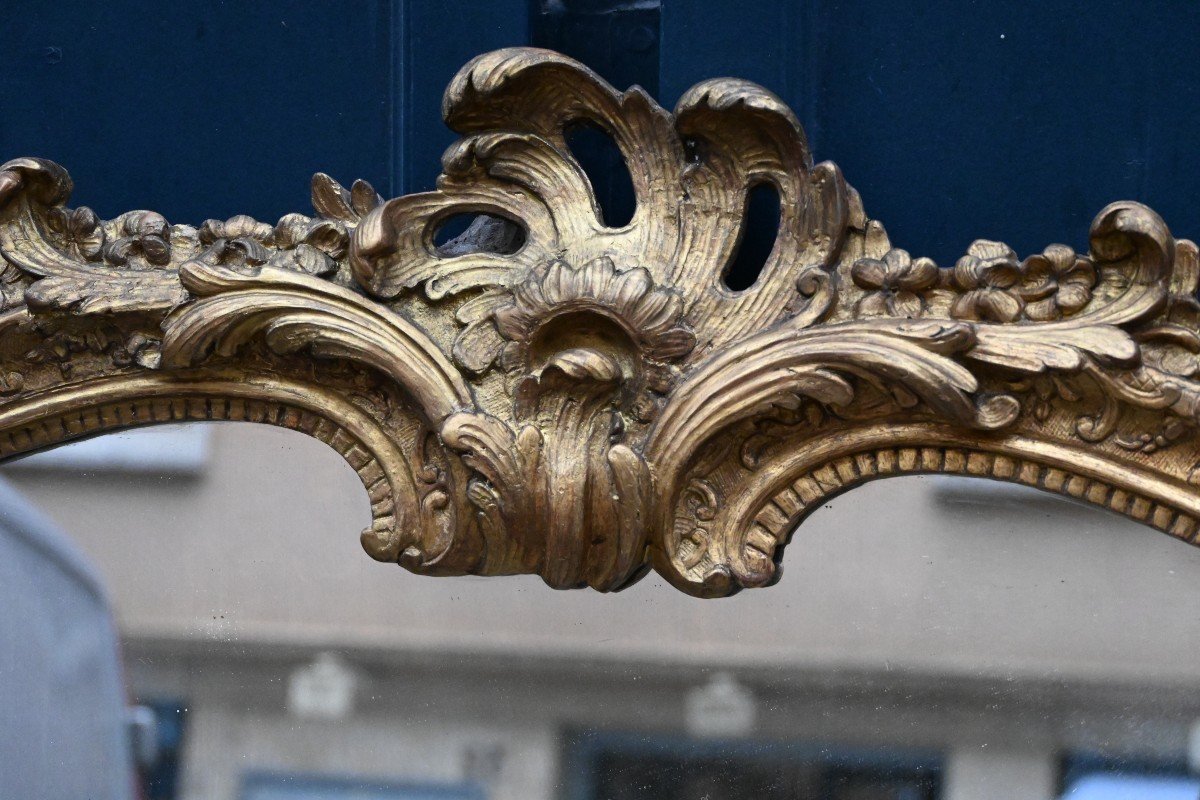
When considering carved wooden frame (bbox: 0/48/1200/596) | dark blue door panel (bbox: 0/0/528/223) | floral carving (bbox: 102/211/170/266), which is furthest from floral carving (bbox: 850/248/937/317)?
floral carving (bbox: 102/211/170/266)

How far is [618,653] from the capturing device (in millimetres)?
753

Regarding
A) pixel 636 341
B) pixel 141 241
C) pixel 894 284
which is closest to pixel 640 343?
pixel 636 341

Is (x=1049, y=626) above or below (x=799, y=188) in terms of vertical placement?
below

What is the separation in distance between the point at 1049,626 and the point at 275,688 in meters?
0.39

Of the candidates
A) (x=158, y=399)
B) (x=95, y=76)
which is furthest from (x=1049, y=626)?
(x=95, y=76)

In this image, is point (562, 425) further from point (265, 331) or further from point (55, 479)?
point (55, 479)

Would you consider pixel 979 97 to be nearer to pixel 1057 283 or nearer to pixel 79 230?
pixel 1057 283

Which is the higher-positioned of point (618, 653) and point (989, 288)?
point (989, 288)

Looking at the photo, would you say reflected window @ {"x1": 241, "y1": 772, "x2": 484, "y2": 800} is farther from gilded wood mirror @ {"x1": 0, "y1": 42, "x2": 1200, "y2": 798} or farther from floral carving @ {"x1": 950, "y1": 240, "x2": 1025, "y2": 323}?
floral carving @ {"x1": 950, "y1": 240, "x2": 1025, "y2": 323}

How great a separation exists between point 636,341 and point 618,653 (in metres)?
0.16

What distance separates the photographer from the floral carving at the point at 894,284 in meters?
0.70

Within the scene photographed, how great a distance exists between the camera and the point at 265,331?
75 cm

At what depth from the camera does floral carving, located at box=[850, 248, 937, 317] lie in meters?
0.70

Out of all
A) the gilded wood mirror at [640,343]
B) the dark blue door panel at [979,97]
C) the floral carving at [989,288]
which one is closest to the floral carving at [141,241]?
the gilded wood mirror at [640,343]
